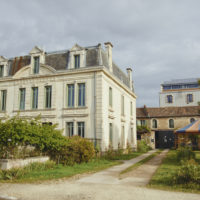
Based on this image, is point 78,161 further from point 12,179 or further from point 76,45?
point 76,45

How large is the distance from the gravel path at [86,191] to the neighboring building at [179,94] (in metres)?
44.5

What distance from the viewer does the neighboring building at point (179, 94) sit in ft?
162

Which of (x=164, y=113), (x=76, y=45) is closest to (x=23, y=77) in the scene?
Answer: (x=76, y=45)

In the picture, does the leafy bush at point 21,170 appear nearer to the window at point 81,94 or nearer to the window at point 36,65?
the window at point 81,94

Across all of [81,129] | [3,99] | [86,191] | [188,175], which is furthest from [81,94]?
[188,175]

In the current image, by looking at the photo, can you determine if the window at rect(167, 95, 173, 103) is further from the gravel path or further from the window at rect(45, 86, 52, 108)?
the gravel path

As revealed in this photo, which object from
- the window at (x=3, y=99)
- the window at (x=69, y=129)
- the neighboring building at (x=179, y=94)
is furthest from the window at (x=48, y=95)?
the neighboring building at (x=179, y=94)

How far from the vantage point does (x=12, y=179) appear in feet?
30.4

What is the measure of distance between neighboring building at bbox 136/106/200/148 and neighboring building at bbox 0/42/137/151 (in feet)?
54.9

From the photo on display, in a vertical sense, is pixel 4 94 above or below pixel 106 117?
above

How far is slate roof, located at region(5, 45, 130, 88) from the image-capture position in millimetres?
18641

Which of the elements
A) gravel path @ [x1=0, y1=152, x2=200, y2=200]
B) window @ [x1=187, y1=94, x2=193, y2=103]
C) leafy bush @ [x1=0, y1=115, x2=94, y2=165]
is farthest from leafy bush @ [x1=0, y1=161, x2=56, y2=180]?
window @ [x1=187, y1=94, x2=193, y2=103]

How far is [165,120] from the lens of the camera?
37500mm

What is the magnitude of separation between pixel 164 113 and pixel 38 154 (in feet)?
94.8
